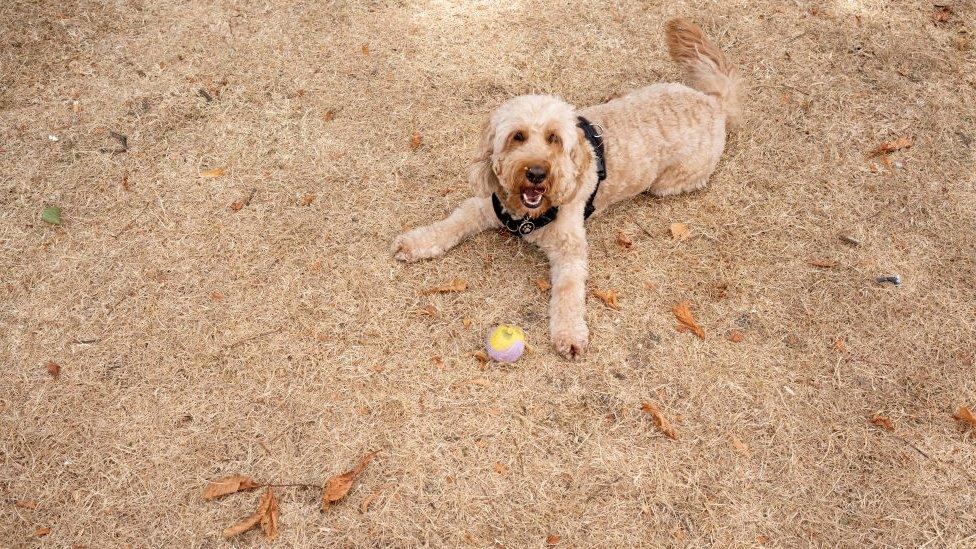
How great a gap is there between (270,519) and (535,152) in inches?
101

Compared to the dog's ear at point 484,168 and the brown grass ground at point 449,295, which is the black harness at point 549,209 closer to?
the dog's ear at point 484,168

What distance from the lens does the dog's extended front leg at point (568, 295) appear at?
3711 mm

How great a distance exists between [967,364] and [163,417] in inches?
203

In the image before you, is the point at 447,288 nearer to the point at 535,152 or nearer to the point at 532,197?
the point at 532,197

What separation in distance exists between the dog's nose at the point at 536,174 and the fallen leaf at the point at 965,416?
295 centimetres

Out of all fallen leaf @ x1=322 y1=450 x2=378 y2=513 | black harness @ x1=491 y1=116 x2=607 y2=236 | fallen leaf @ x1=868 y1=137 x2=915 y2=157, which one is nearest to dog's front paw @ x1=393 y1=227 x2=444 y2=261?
black harness @ x1=491 y1=116 x2=607 y2=236

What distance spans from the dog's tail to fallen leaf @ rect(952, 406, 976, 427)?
2.59m

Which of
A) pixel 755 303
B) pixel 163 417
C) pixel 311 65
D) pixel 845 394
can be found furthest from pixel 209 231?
pixel 845 394

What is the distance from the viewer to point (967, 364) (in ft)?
12.3

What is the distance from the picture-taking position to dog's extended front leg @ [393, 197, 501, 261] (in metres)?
4.14

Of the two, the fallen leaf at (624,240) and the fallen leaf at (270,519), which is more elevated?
the fallen leaf at (624,240)

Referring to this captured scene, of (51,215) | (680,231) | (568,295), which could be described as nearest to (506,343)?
(568,295)

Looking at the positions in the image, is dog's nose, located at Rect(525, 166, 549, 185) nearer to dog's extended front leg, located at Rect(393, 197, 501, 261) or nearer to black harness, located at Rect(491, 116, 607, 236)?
black harness, located at Rect(491, 116, 607, 236)

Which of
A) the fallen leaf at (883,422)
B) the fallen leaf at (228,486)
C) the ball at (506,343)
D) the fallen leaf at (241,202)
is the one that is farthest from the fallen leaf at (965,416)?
the fallen leaf at (241,202)
